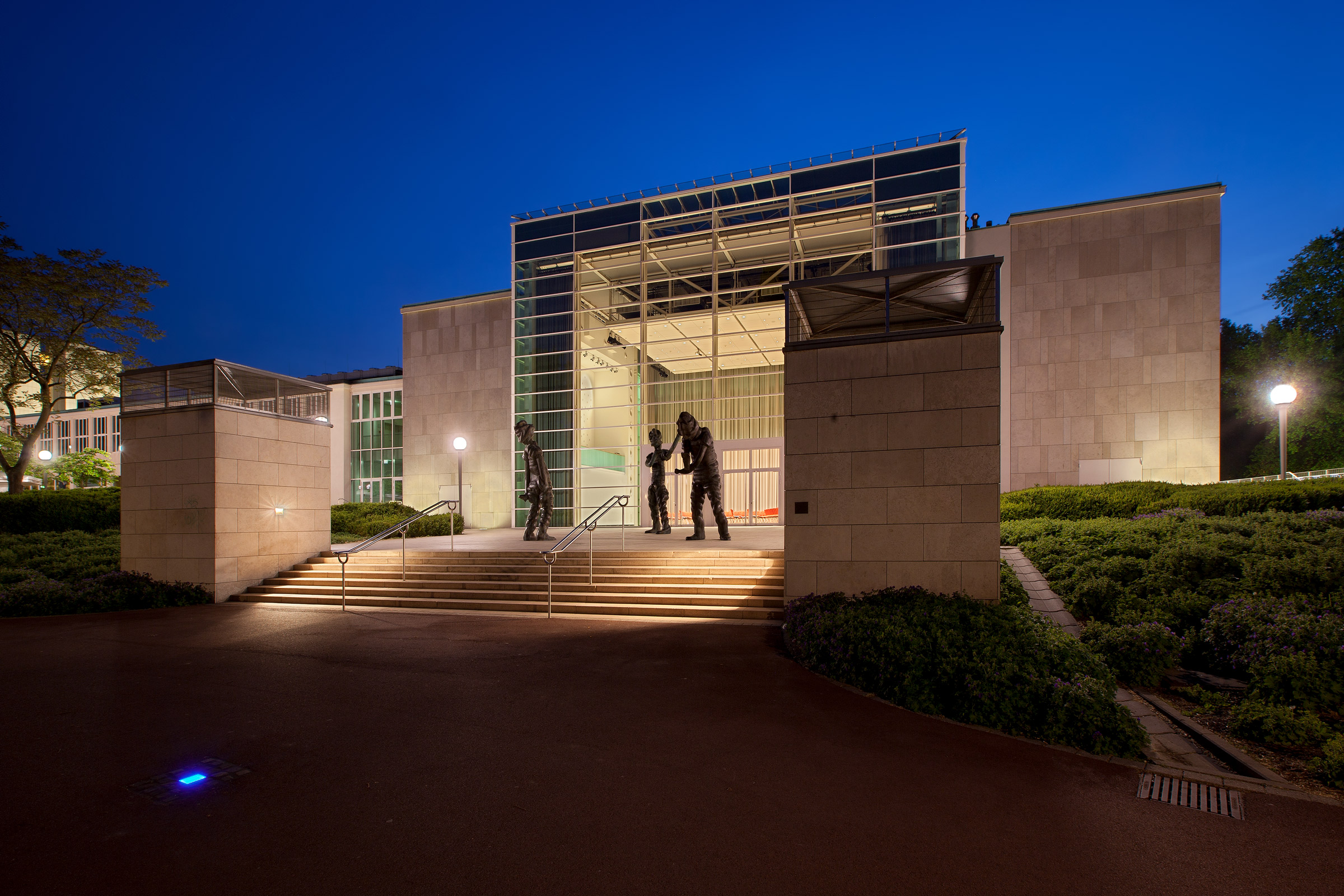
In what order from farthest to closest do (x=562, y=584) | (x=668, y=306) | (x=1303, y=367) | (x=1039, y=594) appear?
1. (x=1303, y=367)
2. (x=668, y=306)
3. (x=562, y=584)
4. (x=1039, y=594)

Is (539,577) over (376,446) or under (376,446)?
under

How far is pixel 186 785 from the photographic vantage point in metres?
3.76

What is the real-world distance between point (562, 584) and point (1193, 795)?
8374 millimetres

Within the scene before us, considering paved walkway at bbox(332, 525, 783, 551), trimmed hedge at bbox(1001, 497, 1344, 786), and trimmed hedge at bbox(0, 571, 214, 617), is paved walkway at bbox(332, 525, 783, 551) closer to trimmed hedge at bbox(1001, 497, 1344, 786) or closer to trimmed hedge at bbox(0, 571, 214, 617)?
trimmed hedge at bbox(0, 571, 214, 617)

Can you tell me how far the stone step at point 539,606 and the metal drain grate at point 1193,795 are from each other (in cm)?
506

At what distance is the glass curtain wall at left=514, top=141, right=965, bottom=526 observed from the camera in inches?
784

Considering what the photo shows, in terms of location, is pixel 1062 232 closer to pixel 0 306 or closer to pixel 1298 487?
pixel 1298 487

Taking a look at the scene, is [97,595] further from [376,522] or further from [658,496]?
[658,496]

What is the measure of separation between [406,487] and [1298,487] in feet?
85.2

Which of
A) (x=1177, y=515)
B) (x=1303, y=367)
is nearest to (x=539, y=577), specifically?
(x=1177, y=515)

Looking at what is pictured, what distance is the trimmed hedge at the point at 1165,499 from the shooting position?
10344mm

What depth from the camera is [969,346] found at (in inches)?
292

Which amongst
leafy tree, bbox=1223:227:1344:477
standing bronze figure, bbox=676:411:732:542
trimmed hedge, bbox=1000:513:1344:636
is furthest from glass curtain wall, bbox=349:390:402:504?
leafy tree, bbox=1223:227:1344:477

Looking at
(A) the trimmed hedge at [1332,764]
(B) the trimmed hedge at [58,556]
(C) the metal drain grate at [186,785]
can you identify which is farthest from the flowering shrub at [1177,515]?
(B) the trimmed hedge at [58,556]
